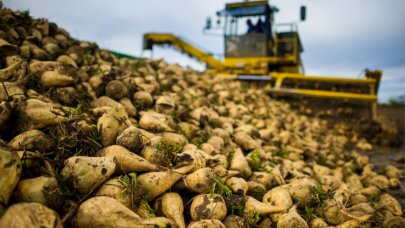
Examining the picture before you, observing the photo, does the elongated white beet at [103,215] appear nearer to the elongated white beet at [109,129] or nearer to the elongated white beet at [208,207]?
the elongated white beet at [208,207]

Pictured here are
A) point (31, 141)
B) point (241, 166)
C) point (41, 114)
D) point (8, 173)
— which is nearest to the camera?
point (8, 173)

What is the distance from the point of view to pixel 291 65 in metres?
9.71

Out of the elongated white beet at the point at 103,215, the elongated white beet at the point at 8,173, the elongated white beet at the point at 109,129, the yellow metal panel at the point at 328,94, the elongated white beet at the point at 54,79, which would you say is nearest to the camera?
the elongated white beet at the point at 8,173

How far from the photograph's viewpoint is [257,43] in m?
9.38

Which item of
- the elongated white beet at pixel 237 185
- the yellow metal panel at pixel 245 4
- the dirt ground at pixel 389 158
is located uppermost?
the yellow metal panel at pixel 245 4

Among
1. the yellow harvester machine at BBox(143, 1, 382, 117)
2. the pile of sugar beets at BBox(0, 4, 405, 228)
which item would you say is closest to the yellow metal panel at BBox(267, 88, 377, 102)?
the yellow harvester machine at BBox(143, 1, 382, 117)

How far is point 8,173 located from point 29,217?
0.31 m

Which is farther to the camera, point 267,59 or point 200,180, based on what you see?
point 267,59

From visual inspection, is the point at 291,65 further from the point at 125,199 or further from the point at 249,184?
the point at 125,199

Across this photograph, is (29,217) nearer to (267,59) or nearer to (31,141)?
(31,141)

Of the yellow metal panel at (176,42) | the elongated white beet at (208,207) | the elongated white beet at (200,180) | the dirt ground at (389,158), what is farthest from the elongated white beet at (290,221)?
the yellow metal panel at (176,42)

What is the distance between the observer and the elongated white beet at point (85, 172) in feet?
5.72

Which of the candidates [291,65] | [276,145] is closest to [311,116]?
[291,65]

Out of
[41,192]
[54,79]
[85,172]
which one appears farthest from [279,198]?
[54,79]
